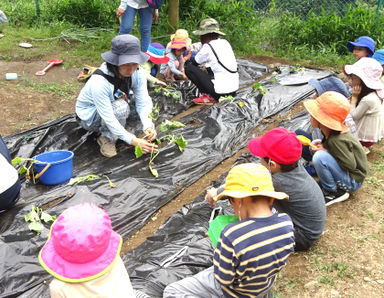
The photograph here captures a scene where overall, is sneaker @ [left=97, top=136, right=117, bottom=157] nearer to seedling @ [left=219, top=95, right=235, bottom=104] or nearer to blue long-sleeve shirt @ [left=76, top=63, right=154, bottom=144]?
blue long-sleeve shirt @ [left=76, top=63, right=154, bottom=144]

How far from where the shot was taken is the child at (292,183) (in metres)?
2.00

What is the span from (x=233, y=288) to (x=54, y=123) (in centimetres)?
301

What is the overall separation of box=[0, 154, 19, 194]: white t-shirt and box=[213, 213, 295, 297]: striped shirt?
5.02ft

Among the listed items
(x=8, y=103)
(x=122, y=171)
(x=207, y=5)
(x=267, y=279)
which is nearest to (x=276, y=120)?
(x=122, y=171)

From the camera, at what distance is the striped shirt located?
1530 mm

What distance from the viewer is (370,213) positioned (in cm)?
281

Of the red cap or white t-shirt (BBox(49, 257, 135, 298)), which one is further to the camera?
the red cap

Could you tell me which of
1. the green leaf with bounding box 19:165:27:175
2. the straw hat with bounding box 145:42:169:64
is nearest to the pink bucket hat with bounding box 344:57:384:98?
the straw hat with bounding box 145:42:169:64

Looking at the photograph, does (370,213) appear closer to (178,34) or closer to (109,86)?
(109,86)

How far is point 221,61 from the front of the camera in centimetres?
471

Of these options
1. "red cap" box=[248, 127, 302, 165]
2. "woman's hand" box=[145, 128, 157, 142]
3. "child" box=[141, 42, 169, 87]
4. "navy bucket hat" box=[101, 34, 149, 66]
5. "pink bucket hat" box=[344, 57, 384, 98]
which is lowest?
"woman's hand" box=[145, 128, 157, 142]

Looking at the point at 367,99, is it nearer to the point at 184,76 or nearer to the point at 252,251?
Answer: the point at 252,251

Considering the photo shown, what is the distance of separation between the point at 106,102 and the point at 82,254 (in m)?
2.21

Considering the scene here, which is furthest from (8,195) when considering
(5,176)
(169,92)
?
(169,92)
